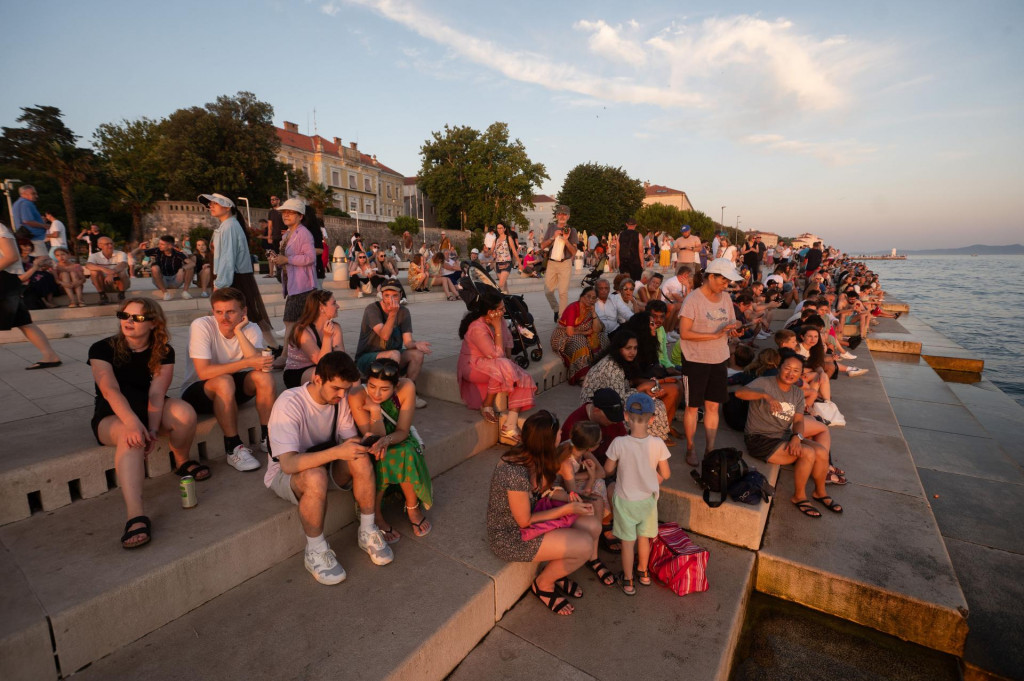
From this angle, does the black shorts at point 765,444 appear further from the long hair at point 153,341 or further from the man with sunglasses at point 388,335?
the long hair at point 153,341

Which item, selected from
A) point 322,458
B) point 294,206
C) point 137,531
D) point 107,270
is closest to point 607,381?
point 322,458

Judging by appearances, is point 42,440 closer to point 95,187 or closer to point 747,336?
point 747,336

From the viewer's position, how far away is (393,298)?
4.49 meters

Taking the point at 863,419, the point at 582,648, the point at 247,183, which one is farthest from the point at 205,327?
the point at 247,183

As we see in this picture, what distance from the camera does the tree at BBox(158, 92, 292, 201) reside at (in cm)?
3812

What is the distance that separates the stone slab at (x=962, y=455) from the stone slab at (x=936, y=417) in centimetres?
26

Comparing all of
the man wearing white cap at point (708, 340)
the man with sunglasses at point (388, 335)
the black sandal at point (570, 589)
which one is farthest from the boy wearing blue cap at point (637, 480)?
the man with sunglasses at point (388, 335)

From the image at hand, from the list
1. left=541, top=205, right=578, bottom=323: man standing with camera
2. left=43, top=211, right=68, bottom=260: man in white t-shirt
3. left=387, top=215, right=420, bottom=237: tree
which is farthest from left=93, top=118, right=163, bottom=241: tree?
left=541, top=205, right=578, bottom=323: man standing with camera

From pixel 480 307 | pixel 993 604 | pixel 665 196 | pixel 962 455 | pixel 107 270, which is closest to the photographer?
pixel 993 604

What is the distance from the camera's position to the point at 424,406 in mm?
4758

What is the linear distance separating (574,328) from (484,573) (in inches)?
154

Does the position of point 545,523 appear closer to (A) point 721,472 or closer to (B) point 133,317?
(A) point 721,472

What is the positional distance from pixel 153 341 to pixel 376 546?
6.60 ft

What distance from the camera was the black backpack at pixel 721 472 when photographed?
344 cm
